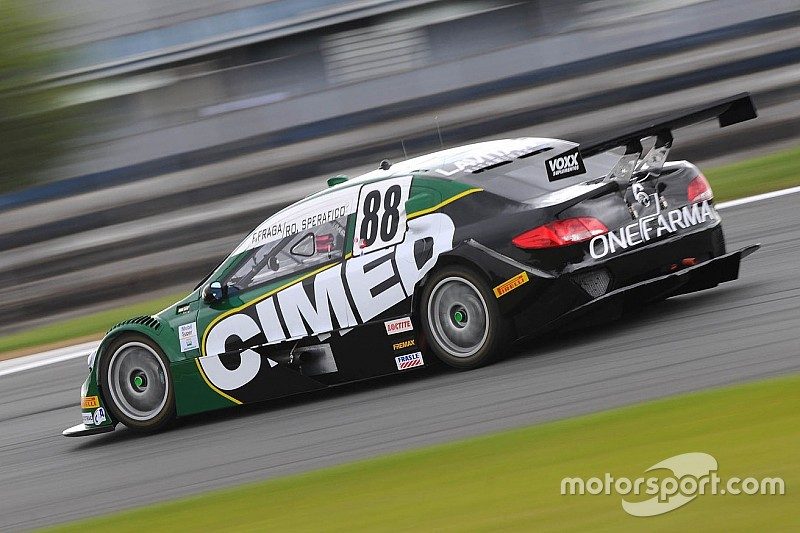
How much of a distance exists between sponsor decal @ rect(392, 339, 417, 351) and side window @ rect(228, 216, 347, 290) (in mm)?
657

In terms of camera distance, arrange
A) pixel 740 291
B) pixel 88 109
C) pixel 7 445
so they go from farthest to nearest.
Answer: pixel 88 109
pixel 7 445
pixel 740 291

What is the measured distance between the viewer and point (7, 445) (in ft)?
27.7

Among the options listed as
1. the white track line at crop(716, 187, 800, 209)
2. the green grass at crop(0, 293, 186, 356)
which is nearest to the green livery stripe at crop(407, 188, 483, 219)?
the white track line at crop(716, 187, 800, 209)

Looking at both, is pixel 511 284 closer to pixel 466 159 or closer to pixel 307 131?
pixel 466 159

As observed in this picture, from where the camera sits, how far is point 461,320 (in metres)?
6.85

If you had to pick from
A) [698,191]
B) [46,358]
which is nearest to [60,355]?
[46,358]

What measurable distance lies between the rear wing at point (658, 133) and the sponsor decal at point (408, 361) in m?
1.53

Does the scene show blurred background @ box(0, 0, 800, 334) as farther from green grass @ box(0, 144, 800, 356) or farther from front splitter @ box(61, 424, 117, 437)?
front splitter @ box(61, 424, 117, 437)

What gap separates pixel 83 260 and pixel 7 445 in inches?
257

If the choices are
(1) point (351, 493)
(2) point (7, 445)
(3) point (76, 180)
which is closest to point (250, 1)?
(3) point (76, 180)

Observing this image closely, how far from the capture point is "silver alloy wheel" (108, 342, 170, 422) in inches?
307

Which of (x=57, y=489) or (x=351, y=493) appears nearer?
(x=351, y=493)

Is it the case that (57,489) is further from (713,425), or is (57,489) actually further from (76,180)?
(76,180)

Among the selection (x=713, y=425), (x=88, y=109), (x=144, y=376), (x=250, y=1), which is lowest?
(x=713, y=425)
